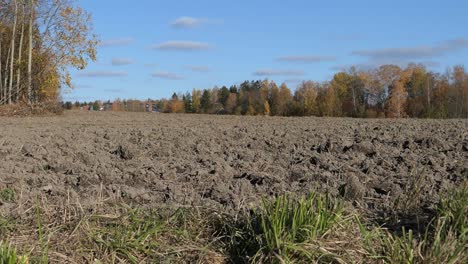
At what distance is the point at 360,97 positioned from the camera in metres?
56.9

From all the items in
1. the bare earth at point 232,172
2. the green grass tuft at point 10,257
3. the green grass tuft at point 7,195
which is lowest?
the green grass tuft at point 10,257

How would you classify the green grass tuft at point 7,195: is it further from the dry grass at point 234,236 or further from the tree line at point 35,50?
the tree line at point 35,50

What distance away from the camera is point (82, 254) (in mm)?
3635

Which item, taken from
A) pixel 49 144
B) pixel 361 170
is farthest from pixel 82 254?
pixel 49 144

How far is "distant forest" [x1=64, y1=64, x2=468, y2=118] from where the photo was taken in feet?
163

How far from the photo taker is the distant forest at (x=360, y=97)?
1951 inches

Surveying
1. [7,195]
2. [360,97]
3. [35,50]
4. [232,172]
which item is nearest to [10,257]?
[7,195]

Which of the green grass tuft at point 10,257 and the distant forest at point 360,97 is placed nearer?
the green grass tuft at point 10,257

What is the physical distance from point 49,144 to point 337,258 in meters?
6.38

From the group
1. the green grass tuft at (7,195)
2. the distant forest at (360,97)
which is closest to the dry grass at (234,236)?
the green grass tuft at (7,195)

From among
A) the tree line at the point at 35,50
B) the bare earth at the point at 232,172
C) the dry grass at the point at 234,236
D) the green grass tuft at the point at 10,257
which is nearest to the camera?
the green grass tuft at the point at 10,257

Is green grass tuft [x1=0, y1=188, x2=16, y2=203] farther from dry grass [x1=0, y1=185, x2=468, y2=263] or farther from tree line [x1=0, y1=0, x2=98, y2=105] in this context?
tree line [x1=0, y1=0, x2=98, y2=105]

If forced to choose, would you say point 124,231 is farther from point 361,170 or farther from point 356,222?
point 361,170

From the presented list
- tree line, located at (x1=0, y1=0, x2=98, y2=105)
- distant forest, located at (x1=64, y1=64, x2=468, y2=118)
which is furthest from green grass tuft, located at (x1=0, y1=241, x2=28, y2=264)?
distant forest, located at (x1=64, y1=64, x2=468, y2=118)
